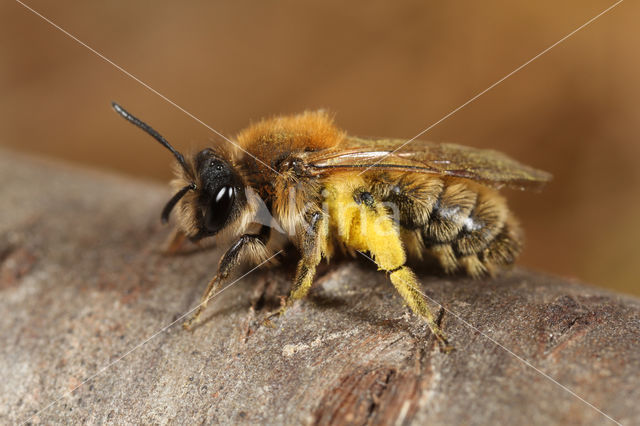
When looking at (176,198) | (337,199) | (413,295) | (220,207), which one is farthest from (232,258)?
(413,295)

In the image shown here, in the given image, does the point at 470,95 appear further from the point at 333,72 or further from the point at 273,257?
the point at 273,257

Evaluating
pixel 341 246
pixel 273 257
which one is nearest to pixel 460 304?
pixel 341 246

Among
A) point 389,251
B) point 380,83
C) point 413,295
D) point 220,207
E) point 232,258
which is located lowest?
point 413,295

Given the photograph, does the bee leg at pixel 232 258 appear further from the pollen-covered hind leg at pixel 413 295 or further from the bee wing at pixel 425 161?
the pollen-covered hind leg at pixel 413 295

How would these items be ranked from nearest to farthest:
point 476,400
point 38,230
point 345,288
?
point 476,400 → point 345,288 → point 38,230

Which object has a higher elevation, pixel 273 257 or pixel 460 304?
pixel 273 257

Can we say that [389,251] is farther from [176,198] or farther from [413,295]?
[176,198]

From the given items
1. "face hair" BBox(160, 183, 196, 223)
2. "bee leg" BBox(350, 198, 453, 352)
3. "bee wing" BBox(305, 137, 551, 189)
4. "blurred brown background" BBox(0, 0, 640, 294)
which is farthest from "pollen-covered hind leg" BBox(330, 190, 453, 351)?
"blurred brown background" BBox(0, 0, 640, 294)
